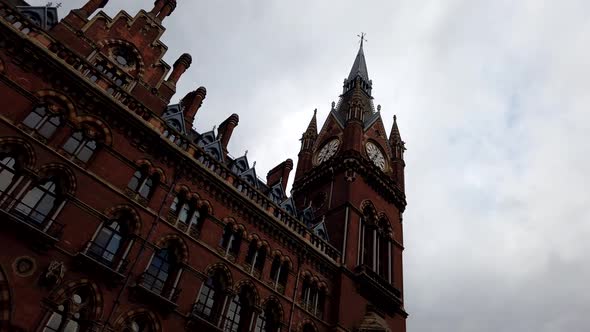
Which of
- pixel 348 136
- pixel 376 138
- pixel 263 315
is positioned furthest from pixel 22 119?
pixel 376 138

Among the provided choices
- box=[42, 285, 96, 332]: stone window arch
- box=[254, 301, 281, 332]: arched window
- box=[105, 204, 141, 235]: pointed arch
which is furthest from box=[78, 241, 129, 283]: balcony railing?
box=[254, 301, 281, 332]: arched window

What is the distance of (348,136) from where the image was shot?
41.1 meters

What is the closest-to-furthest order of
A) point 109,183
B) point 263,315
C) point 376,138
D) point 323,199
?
point 109,183
point 263,315
point 323,199
point 376,138

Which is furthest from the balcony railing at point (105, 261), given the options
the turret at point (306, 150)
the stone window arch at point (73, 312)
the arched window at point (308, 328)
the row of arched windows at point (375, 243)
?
the turret at point (306, 150)

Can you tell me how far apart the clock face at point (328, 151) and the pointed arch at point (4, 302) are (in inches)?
1159

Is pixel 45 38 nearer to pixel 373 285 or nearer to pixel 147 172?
pixel 147 172

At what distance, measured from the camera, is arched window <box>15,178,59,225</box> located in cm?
1819

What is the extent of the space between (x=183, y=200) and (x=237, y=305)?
632cm

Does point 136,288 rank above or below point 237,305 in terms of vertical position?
below

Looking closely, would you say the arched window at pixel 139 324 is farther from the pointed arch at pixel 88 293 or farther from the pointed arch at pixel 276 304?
the pointed arch at pixel 276 304

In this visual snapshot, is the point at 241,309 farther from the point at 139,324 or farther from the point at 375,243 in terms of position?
the point at 375,243

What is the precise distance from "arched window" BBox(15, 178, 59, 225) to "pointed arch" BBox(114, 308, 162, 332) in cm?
517

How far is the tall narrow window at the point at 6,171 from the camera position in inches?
709

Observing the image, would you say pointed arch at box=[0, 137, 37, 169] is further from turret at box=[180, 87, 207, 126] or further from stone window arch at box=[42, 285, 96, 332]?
turret at box=[180, 87, 207, 126]
